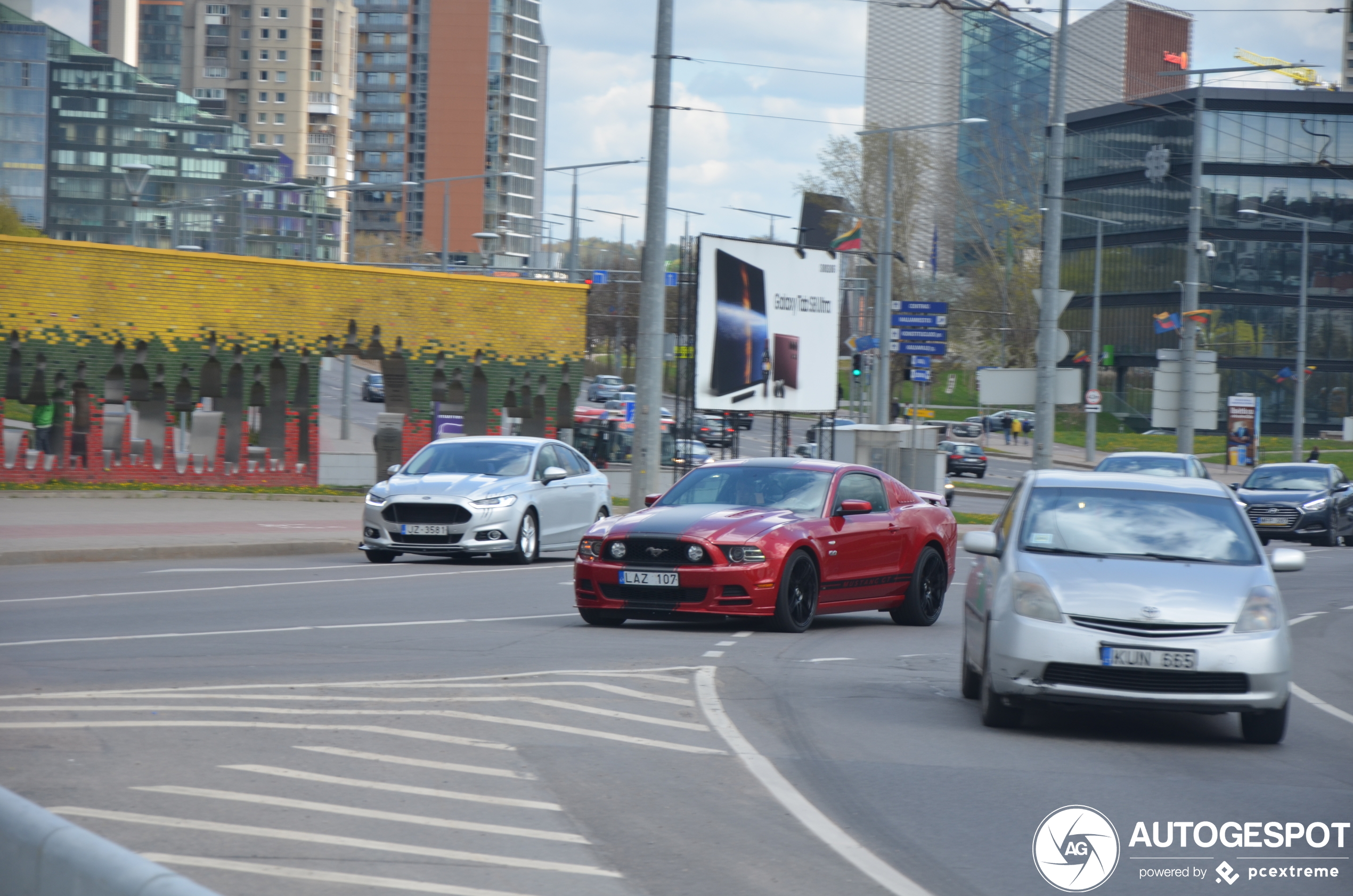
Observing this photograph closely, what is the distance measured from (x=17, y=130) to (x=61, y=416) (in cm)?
11902

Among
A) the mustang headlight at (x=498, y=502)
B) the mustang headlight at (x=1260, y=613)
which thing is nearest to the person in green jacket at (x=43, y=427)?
the mustang headlight at (x=498, y=502)

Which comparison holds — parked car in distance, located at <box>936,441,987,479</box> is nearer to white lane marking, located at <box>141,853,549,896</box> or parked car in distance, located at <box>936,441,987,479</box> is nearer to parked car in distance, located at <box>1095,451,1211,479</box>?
parked car in distance, located at <box>1095,451,1211,479</box>

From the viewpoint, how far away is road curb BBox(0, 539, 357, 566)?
19.2 metres

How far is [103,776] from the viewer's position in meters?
6.88

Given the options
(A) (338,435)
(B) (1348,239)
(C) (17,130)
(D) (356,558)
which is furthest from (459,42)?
(D) (356,558)

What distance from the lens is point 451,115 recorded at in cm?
15375

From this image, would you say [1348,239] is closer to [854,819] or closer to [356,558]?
[356,558]

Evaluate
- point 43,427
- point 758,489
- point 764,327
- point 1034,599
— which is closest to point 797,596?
point 758,489

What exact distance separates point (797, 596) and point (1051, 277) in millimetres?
12939

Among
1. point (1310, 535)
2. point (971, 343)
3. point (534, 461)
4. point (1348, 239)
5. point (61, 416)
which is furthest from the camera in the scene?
point (971, 343)

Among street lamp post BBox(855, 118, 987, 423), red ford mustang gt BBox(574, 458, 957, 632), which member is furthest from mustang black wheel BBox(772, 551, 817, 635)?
street lamp post BBox(855, 118, 987, 423)

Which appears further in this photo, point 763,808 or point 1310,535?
point 1310,535

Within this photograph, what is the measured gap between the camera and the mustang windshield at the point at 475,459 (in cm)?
2094

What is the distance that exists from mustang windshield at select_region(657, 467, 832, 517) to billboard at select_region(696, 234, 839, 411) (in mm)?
→ 18508
